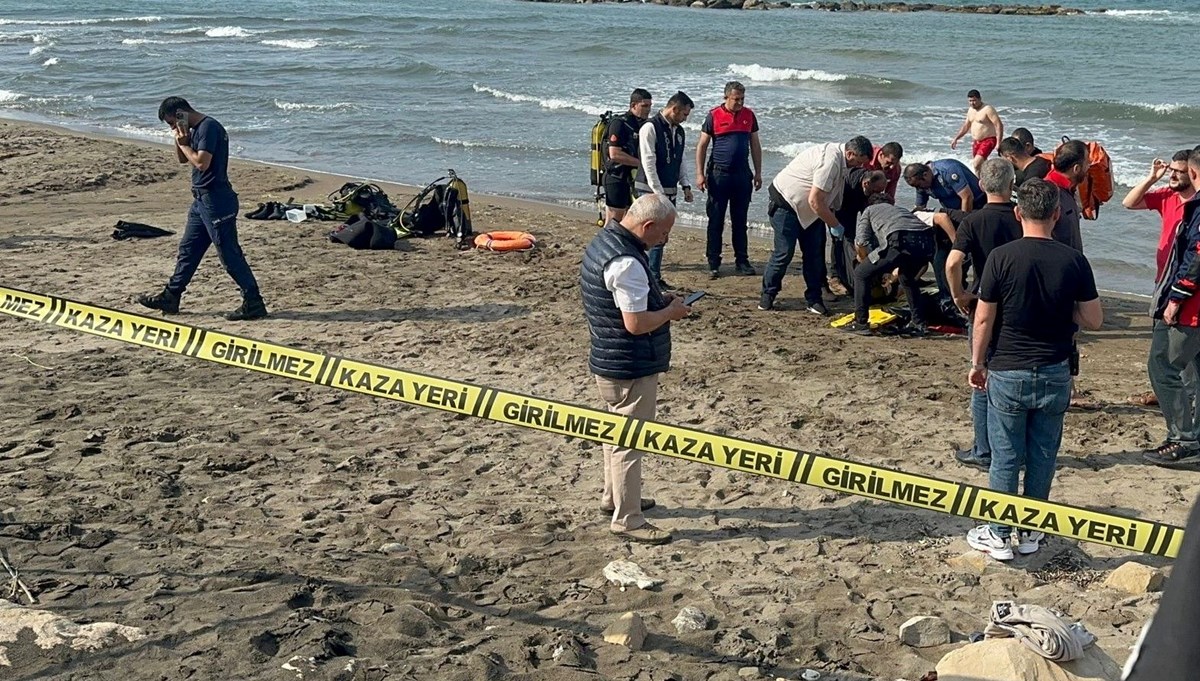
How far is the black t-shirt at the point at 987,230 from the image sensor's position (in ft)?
21.1

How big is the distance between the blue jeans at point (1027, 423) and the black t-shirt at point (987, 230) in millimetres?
1097

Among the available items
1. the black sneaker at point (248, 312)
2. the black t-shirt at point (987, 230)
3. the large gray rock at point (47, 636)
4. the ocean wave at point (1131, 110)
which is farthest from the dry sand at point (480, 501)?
the ocean wave at point (1131, 110)

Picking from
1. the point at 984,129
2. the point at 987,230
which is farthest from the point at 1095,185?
the point at 984,129

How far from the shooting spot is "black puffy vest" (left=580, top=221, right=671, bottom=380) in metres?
5.52

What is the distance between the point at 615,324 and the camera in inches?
221

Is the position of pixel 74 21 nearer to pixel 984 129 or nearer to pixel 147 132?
pixel 147 132

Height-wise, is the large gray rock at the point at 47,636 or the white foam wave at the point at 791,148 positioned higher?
the white foam wave at the point at 791,148

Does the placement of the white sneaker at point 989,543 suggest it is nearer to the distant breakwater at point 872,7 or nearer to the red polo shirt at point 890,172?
the red polo shirt at point 890,172

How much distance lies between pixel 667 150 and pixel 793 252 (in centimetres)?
137

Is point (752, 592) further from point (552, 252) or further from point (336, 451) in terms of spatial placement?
point (552, 252)

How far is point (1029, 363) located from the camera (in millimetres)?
5410

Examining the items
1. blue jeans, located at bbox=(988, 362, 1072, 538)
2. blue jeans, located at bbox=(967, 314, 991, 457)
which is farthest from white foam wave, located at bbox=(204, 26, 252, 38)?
blue jeans, located at bbox=(988, 362, 1072, 538)

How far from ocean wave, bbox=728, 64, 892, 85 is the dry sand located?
19.9m

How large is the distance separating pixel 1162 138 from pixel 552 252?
1307 centimetres
